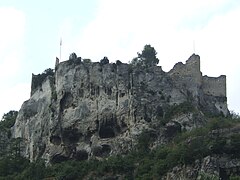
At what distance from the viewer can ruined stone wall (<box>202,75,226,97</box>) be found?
248 feet

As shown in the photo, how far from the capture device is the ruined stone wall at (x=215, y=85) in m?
75.6

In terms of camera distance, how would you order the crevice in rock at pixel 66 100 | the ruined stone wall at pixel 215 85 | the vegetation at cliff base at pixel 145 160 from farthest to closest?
the ruined stone wall at pixel 215 85, the crevice in rock at pixel 66 100, the vegetation at cliff base at pixel 145 160

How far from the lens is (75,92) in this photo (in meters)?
72.9

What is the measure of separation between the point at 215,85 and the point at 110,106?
Answer: 37.7ft

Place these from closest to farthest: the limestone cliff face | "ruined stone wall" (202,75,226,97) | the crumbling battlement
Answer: the limestone cliff face < the crumbling battlement < "ruined stone wall" (202,75,226,97)

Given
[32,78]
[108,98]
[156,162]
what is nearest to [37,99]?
[32,78]

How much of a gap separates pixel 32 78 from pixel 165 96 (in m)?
16.4

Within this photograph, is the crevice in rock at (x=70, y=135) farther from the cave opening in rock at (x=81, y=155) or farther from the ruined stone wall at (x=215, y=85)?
A: the ruined stone wall at (x=215, y=85)

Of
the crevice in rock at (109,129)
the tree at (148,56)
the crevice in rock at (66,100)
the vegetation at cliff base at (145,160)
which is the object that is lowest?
the vegetation at cliff base at (145,160)

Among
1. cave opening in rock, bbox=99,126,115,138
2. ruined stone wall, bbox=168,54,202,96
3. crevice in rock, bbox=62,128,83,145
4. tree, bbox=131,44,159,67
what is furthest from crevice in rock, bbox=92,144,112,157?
tree, bbox=131,44,159,67

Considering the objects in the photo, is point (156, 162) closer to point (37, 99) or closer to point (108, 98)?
point (108, 98)

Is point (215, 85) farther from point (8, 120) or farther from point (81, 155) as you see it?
point (8, 120)

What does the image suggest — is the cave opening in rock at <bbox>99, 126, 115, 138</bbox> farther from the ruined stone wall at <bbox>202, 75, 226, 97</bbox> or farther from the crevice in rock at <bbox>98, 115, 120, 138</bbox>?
the ruined stone wall at <bbox>202, 75, 226, 97</bbox>

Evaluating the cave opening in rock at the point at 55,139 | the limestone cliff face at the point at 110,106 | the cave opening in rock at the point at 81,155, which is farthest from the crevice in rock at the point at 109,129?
the cave opening in rock at the point at 55,139
